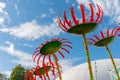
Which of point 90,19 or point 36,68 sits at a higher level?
point 90,19

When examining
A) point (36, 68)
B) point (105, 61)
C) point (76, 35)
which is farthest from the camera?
point (105, 61)

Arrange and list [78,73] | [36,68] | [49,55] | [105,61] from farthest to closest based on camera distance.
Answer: [105,61] → [78,73] → [36,68] → [49,55]

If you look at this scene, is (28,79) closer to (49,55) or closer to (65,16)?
(49,55)

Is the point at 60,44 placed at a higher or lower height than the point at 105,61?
lower

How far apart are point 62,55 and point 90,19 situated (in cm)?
90

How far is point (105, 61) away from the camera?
243ft

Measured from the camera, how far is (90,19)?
4.87 meters

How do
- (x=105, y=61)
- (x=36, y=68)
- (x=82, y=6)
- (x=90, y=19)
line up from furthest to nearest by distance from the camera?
(x=105, y=61) < (x=36, y=68) < (x=90, y=19) < (x=82, y=6)

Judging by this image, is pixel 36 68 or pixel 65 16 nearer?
pixel 65 16

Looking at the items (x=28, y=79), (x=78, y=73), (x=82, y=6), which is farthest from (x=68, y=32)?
(x=78, y=73)

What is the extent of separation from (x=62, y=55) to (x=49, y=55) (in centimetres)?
40

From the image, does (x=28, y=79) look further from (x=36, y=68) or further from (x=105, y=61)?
(x=105, y=61)

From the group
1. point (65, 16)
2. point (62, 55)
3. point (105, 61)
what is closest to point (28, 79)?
point (62, 55)

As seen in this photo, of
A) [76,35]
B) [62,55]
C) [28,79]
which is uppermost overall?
[76,35]
